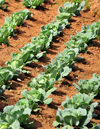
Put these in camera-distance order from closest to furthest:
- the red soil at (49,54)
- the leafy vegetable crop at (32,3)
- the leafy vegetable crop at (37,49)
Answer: the red soil at (49,54)
the leafy vegetable crop at (37,49)
the leafy vegetable crop at (32,3)

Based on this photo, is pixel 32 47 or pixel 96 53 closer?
pixel 32 47

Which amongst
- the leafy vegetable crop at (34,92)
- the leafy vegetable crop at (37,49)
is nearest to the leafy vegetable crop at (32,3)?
the leafy vegetable crop at (37,49)

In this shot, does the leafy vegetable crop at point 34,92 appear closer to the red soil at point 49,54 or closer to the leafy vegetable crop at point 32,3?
the red soil at point 49,54

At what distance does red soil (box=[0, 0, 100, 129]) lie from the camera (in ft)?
20.3

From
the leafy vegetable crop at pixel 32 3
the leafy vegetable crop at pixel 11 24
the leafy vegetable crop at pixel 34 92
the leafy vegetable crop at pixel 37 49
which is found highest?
the leafy vegetable crop at pixel 32 3

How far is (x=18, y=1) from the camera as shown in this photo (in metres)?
11.6

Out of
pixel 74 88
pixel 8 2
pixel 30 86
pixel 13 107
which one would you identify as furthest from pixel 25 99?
pixel 8 2

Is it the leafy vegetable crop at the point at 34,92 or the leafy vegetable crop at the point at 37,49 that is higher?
the leafy vegetable crop at the point at 37,49

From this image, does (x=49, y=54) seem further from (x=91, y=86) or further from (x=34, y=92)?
(x=34, y=92)

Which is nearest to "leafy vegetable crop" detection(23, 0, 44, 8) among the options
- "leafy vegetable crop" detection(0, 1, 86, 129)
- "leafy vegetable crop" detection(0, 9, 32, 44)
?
"leafy vegetable crop" detection(0, 9, 32, 44)

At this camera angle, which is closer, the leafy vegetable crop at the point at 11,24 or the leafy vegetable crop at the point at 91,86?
the leafy vegetable crop at the point at 91,86

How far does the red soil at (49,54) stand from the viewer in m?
6.19

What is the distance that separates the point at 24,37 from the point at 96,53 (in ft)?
6.56

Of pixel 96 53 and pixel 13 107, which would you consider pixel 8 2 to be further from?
pixel 13 107
